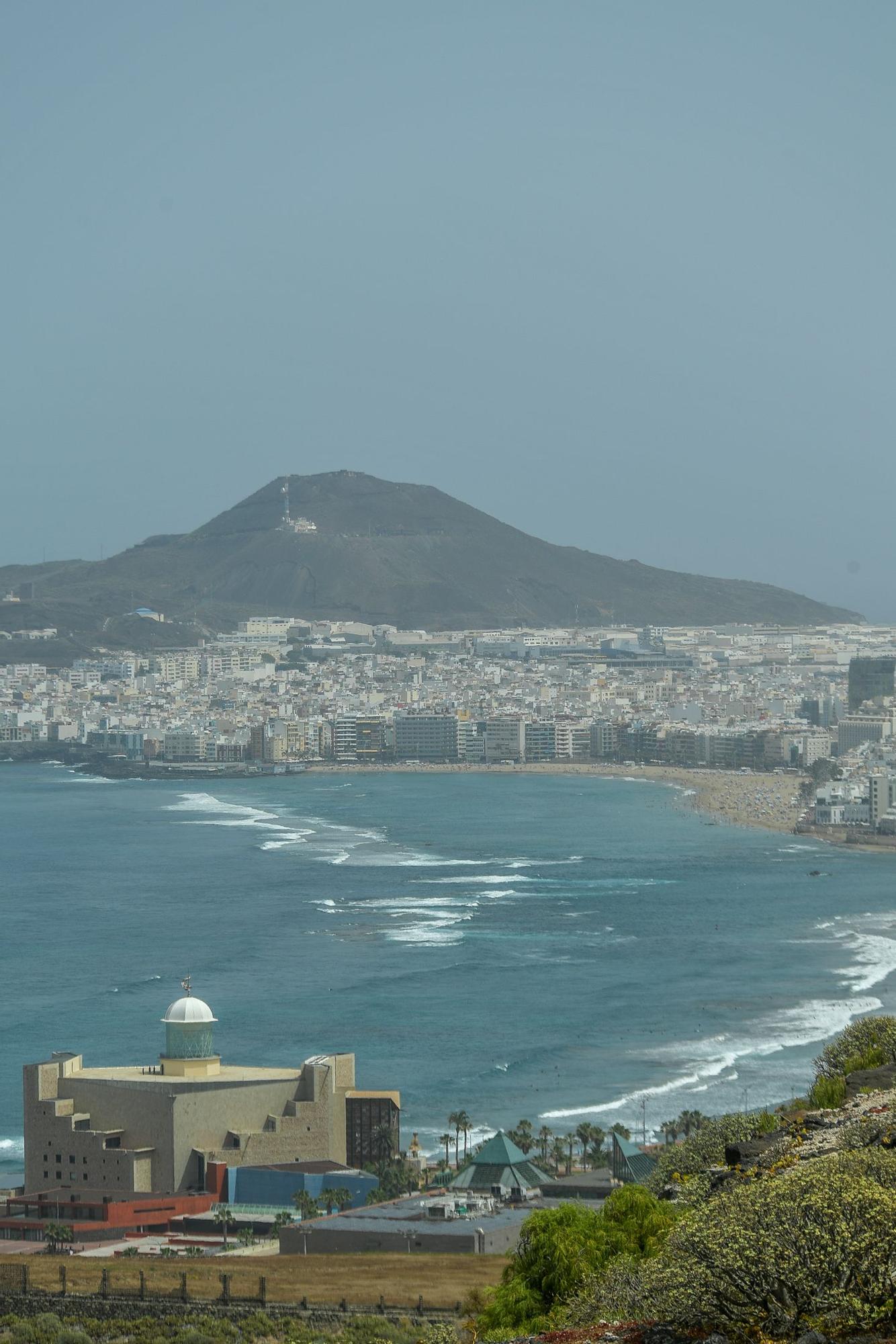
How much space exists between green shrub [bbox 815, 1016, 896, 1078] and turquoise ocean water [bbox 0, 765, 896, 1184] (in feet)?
18.4

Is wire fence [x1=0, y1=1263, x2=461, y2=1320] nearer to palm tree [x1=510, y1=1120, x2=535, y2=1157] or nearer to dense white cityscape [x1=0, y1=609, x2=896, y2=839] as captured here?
palm tree [x1=510, y1=1120, x2=535, y2=1157]

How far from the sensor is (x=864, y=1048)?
11.8 metres

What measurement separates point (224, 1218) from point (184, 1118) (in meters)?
1.09

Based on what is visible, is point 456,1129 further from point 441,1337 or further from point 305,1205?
point 441,1337

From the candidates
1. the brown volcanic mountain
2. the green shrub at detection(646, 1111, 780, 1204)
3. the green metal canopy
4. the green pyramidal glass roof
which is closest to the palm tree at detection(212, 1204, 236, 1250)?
the green metal canopy

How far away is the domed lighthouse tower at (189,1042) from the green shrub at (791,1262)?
30.4ft

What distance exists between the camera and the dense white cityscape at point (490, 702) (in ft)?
255

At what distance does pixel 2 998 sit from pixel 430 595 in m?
145

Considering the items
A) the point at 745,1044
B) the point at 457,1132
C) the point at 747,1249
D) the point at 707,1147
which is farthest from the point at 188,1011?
the point at 747,1249

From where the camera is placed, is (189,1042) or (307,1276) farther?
Result: (189,1042)

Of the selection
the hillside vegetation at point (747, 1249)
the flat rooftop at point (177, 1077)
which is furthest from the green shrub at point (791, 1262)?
the flat rooftop at point (177, 1077)

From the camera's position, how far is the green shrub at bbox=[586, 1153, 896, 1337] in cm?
563

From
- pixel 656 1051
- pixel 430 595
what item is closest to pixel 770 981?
pixel 656 1051

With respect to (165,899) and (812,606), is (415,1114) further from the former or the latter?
(812,606)
